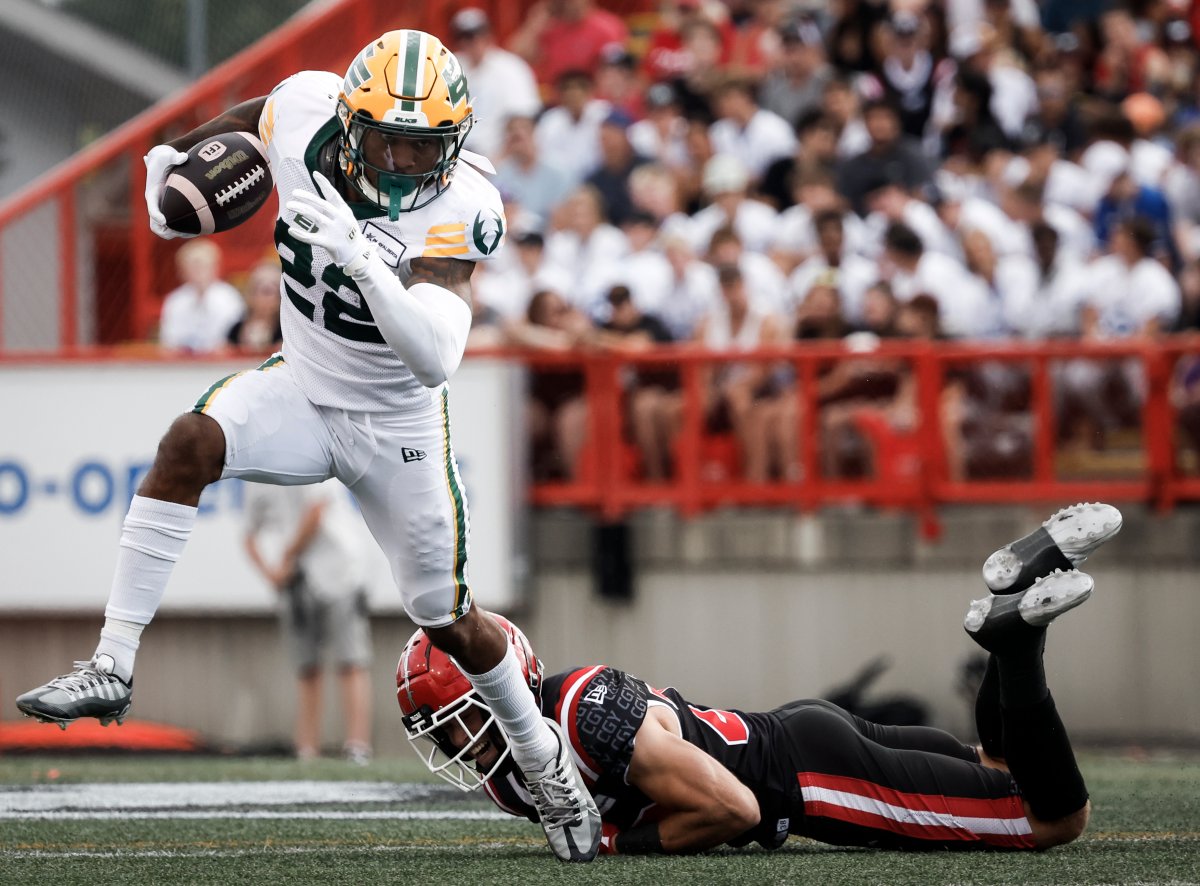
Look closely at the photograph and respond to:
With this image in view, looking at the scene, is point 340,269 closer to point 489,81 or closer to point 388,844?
point 388,844

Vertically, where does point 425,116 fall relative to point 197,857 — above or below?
above

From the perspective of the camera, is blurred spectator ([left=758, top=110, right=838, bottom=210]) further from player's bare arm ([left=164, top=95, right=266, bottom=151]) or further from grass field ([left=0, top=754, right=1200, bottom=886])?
player's bare arm ([left=164, top=95, right=266, bottom=151])

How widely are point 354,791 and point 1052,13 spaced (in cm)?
736

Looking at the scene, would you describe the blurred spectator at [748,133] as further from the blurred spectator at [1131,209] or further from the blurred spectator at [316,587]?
the blurred spectator at [316,587]

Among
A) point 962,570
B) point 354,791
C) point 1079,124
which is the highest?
point 1079,124

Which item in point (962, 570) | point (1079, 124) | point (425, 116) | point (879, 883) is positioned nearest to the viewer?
point (879, 883)

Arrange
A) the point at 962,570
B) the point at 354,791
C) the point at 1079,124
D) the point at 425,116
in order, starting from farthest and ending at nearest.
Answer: the point at 1079,124 < the point at 962,570 < the point at 354,791 < the point at 425,116

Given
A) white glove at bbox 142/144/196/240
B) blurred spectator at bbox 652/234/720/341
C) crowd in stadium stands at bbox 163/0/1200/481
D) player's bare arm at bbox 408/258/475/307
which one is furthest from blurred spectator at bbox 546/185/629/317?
player's bare arm at bbox 408/258/475/307

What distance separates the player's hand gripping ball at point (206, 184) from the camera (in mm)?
4621

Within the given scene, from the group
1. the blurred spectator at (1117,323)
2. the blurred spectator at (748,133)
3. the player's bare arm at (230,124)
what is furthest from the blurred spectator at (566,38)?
the player's bare arm at (230,124)

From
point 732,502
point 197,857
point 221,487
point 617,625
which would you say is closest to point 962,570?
point 732,502

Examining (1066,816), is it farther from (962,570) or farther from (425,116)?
(962,570)

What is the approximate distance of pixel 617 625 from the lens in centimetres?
918

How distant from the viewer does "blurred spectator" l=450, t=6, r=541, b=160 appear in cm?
1102
